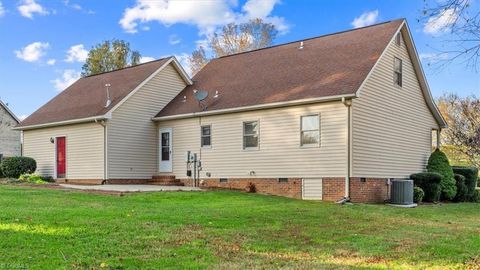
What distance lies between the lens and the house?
16.9 metres

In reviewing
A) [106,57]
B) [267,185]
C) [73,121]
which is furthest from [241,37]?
[267,185]

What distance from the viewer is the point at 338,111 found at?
651 inches

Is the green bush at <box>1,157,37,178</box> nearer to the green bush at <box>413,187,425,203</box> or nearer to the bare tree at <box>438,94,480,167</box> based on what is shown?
the green bush at <box>413,187,425,203</box>

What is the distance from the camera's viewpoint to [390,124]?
18.7 meters

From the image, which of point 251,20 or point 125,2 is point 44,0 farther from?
point 251,20

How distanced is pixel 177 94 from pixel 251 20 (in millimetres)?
21576

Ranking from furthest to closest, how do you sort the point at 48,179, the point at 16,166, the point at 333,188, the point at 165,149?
the point at 48,179, the point at 16,166, the point at 165,149, the point at 333,188

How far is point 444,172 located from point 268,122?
7.58m

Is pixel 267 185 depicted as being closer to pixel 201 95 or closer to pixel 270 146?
pixel 270 146

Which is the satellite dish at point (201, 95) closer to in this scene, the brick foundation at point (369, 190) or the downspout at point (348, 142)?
the downspout at point (348, 142)

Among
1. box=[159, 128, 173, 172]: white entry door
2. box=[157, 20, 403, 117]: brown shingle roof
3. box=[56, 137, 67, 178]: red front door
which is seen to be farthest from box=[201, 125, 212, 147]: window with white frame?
box=[56, 137, 67, 178]: red front door

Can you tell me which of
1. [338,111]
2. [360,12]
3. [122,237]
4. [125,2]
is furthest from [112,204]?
[125,2]

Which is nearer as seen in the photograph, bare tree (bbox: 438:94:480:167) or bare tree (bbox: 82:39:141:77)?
bare tree (bbox: 438:94:480:167)

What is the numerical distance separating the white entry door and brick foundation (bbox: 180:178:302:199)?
7.82 ft
